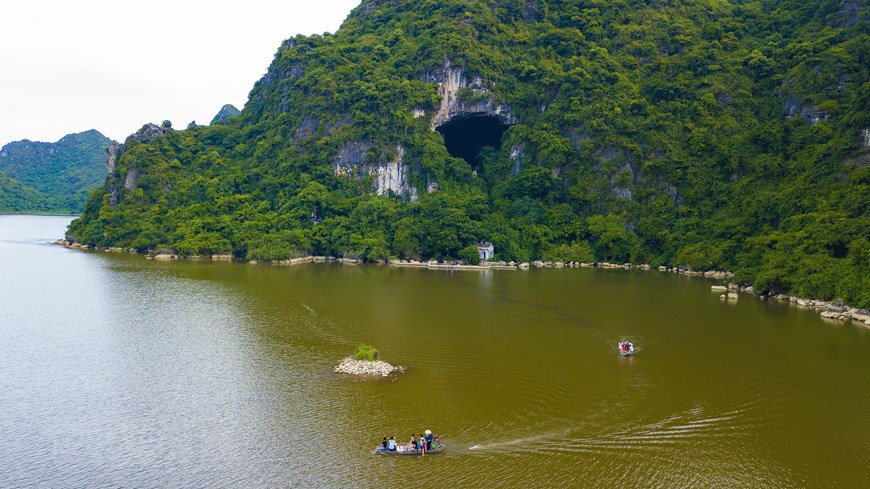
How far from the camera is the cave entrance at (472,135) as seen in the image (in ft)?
346

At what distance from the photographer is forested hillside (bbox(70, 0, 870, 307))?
78.1m

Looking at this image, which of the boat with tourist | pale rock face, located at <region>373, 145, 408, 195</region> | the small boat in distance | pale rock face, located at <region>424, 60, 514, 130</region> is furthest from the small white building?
the boat with tourist

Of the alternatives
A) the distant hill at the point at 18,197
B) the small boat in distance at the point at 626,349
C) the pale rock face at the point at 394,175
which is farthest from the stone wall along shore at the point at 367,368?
the distant hill at the point at 18,197

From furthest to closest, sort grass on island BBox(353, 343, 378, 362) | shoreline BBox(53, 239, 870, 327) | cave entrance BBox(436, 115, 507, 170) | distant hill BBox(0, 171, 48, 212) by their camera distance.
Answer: distant hill BBox(0, 171, 48, 212), cave entrance BBox(436, 115, 507, 170), shoreline BBox(53, 239, 870, 327), grass on island BBox(353, 343, 378, 362)

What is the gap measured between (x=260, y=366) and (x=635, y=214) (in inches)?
2686

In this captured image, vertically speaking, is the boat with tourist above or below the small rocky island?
below

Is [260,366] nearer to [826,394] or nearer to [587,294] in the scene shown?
[826,394]

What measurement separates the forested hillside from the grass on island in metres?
46.0

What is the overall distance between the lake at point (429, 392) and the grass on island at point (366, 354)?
162 cm

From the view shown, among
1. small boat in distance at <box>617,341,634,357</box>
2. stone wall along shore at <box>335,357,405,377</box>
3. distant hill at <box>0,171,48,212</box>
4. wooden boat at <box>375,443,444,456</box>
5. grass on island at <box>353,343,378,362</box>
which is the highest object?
distant hill at <box>0,171,48,212</box>

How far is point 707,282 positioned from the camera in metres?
64.7

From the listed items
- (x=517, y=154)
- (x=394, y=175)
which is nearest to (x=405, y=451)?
(x=394, y=175)

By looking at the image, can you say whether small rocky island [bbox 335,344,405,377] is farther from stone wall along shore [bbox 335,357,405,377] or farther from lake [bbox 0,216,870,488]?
lake [bbox 0,216,870,488]

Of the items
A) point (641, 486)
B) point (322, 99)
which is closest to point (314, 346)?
point (641, 486)
